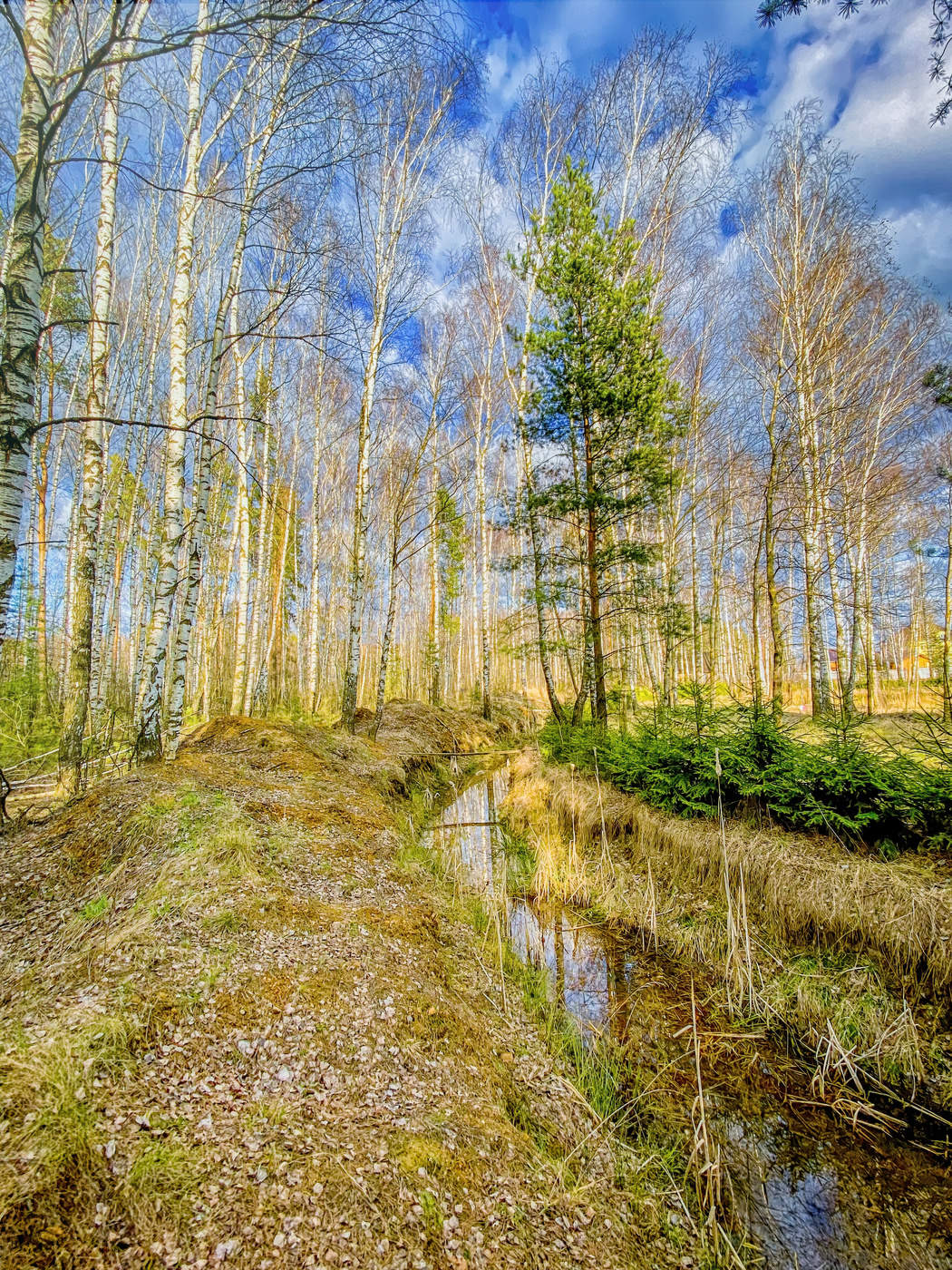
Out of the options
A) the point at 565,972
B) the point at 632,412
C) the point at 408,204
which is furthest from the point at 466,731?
the point at 408,204

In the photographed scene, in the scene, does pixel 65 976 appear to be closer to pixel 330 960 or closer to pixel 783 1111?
pixel 330 960

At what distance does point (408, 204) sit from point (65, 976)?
12.9 metres

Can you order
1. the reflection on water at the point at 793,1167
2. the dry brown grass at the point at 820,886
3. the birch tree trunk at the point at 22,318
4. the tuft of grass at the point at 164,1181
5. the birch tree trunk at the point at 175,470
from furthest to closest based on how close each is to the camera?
the birch tree trunk at the point at 175,470, the dry brown grass at the point at 820,886, the birch tree trunk at the point at 22,318, the reflection on water at the point at 793,1167, the tuft of grass at the point at 164,1181

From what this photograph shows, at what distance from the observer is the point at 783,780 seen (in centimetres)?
460

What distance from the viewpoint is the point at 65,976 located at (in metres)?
2.20

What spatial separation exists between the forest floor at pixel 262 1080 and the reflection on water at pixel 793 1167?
19.6 inches

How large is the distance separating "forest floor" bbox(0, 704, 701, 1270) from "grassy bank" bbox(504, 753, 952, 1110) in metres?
1.59

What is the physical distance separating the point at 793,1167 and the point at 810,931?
169 centimetres

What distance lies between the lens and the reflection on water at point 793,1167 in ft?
6.69

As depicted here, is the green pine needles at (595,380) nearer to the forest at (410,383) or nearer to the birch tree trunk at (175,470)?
the forest at (410,383)

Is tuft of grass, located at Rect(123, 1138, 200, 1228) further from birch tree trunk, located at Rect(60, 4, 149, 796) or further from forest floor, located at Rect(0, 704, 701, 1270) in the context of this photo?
birch tree trunk, located at Rect(60, 4, 149, 796)

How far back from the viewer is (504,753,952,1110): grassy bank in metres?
2.88

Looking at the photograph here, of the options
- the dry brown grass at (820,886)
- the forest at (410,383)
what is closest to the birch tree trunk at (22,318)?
the forest at (410,383)

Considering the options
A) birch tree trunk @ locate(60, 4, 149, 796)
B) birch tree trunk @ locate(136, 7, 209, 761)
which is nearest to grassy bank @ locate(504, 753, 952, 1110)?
birch tree trunk @ locate(136, 7, 209, 761)
